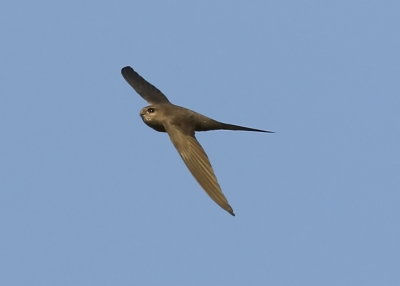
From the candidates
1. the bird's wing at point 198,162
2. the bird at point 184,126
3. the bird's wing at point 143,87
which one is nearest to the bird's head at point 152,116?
the bird at point 184,126

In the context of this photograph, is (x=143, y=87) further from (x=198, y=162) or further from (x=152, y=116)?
(x=198, y=162)

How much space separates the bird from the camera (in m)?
10.5

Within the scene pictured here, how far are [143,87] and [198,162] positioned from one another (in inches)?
113

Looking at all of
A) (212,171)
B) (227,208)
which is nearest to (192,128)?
(212,171)

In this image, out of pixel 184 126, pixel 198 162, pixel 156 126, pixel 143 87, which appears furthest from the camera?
pixel 143 87

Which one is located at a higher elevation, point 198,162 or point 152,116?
point 152,116

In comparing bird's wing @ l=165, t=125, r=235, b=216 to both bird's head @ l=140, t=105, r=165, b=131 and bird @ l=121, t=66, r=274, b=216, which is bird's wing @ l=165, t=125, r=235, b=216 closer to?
bird @ l=121, t=66, r=274, b=216

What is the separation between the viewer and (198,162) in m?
10.9

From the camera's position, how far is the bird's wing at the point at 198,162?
32.8 ft

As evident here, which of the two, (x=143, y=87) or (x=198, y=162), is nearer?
(x=198, y=162)

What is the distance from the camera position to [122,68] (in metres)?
13.8

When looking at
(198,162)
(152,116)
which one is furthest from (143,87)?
(198,162)

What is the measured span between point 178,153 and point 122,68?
307 centimetres

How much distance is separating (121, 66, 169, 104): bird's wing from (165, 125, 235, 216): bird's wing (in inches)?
53.9
